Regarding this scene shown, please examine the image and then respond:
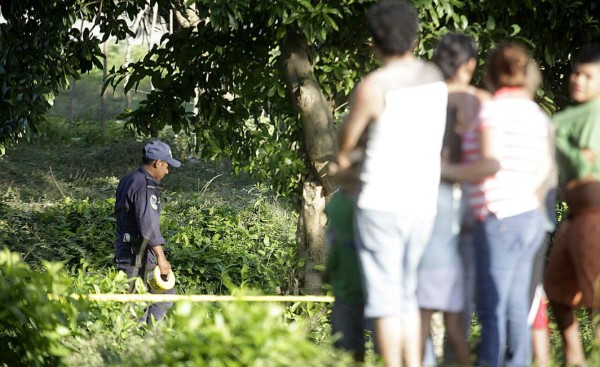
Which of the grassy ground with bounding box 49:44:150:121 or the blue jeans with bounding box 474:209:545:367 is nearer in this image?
the blue jeans with bounding box 474:209:545:367

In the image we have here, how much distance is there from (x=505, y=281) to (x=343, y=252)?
753 millimetres

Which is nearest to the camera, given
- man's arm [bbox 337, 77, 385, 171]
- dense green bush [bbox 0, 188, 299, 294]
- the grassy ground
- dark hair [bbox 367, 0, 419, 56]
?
man's arm [bbox 337, 77, 385, 171]

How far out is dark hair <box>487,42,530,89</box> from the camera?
4809 millimetres

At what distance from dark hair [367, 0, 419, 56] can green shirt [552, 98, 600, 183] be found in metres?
0.96

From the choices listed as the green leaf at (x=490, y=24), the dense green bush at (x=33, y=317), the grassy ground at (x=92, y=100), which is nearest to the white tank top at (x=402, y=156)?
the dense green bush at (x=33, y=317)

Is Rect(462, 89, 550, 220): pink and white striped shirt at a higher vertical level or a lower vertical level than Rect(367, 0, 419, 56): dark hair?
lower

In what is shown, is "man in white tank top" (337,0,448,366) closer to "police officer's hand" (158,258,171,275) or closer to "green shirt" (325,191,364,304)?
"green shirt" (325,191,364,304)

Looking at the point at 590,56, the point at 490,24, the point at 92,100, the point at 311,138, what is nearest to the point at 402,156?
the point at 590,56

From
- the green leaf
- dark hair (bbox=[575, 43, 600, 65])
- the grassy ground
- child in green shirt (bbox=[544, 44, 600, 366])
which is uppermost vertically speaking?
dark hair (bbox=[575, 43, 600, 65])

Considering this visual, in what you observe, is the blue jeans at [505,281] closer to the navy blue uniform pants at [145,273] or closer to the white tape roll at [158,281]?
the navy blue uniform pants at [145,273]

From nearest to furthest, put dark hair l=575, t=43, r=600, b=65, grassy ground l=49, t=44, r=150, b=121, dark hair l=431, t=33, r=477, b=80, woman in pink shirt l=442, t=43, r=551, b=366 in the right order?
woman in pink shirt l=442, t=43, r=551, b=366
dark hair l=431, t=33, r=477, b=80
dark hair l=575, t=43, r=600, b=65
grassy ground l=49, t=44, r=150, b=121

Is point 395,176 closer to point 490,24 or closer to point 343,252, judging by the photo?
point 343,252

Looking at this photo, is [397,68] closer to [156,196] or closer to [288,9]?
[288,9]

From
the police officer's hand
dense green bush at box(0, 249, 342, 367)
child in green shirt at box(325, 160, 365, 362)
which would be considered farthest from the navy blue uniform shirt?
child in green shirt at box(325, 160, 365, 362)
